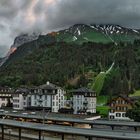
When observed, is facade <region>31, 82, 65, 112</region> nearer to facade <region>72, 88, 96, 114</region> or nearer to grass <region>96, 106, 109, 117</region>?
facade <region>72, 88, 96, 114</region>

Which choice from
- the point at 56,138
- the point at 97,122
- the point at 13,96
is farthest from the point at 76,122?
the point at 13,96

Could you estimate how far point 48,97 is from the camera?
127750mm

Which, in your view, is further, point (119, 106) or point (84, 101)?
point (84, 101)

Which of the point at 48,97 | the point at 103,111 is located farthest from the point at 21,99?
the point at 103,111

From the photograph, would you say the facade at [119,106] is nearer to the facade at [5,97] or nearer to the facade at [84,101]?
the facade at [84,101]

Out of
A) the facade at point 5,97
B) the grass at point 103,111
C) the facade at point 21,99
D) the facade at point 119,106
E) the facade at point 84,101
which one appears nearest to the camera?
the facade at point 119,106

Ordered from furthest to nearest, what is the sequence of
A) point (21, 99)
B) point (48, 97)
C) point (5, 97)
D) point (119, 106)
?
point (5, 97) → point (21, 99) → point (48, 97) → point (119, 106)

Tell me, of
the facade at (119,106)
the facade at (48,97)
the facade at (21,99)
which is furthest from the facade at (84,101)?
the facade at (21,99)

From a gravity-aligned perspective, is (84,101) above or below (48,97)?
below

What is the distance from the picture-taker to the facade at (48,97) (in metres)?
128

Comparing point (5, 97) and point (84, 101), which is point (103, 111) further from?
point (5, 97)

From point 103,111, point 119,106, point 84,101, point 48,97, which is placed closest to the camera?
point 119,106

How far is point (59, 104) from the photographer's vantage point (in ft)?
431

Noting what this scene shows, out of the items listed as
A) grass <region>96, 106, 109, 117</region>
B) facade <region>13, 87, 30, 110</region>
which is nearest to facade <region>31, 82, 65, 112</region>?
facade <region>13, 87, 30, 110</region>
